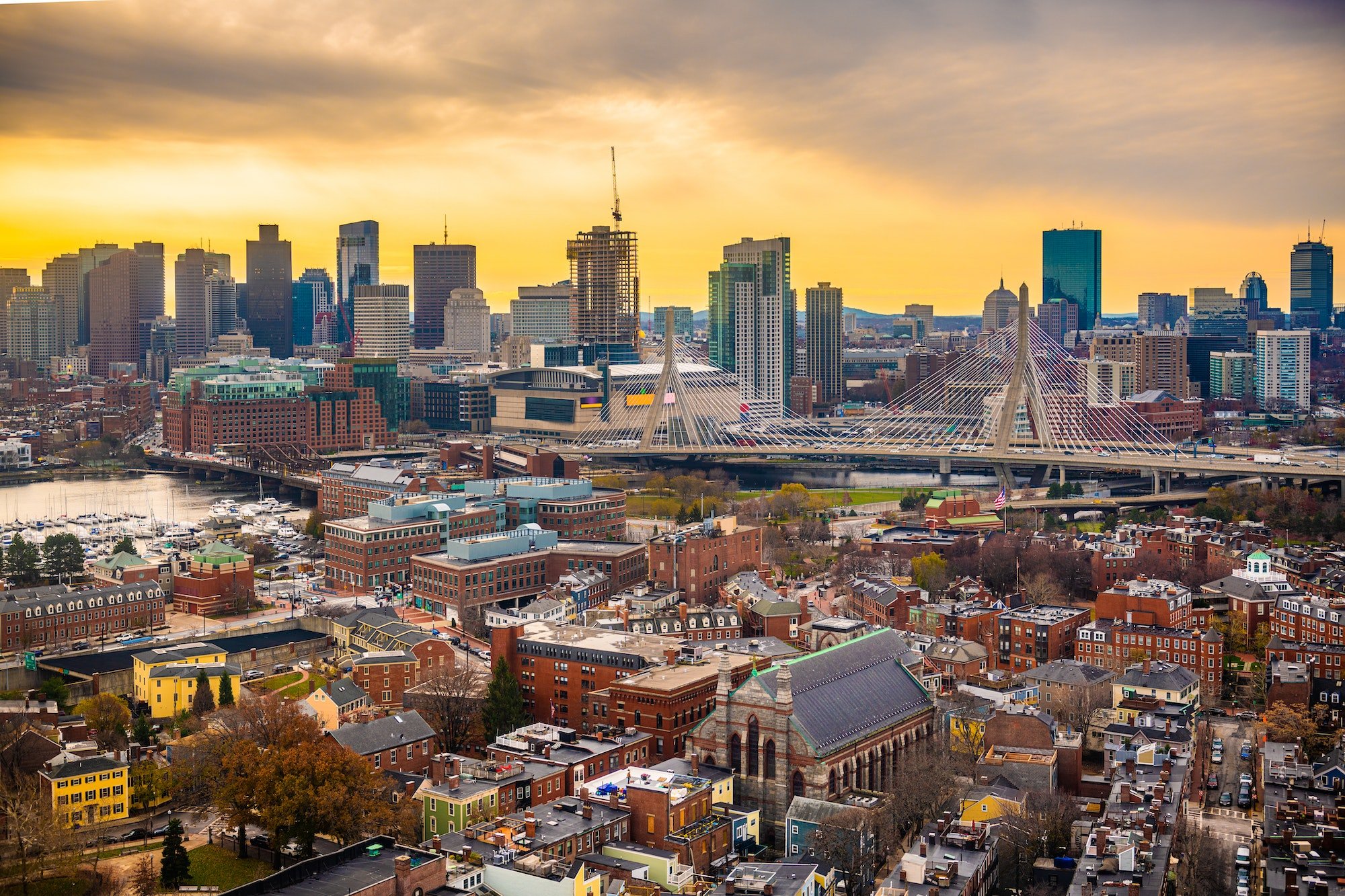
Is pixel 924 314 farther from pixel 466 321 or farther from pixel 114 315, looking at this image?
pixel 114 315

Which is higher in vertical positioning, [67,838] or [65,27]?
[65,27]

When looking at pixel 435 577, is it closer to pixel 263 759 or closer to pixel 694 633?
pixel 694 633

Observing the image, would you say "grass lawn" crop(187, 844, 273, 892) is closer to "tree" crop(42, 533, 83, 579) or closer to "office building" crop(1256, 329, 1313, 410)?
"tree" crop(42, 533, 83, 579)

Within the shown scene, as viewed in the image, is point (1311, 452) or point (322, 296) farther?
point (322, 296)

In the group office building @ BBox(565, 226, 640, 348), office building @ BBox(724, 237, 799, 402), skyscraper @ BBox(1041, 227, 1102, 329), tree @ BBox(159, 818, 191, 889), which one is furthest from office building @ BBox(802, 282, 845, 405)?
tree @ BBox(159, 818, 191, 889)

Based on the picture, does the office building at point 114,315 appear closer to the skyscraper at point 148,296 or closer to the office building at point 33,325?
the skyscraper at point 148,296

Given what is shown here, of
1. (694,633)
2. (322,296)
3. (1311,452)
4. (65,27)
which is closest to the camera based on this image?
(65,27)

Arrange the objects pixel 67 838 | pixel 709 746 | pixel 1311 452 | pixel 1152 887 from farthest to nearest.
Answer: pixel 1311 452 < pixel 709 746 < pixel 67 838 < pixel 1152 887

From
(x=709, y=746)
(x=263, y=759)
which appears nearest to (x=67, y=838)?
(x=263, y=759)
